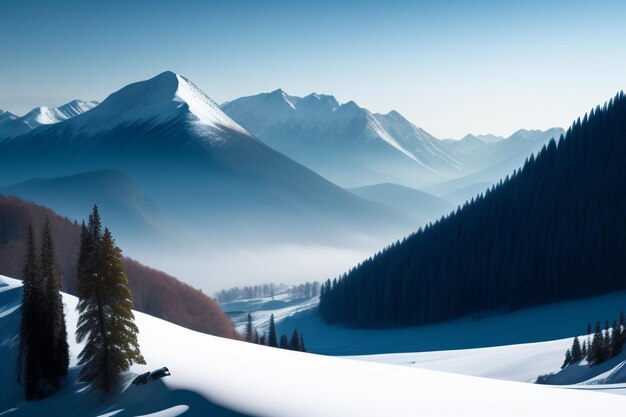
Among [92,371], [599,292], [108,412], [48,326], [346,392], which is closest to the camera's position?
[346,392]

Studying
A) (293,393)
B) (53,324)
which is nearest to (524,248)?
(53,324)

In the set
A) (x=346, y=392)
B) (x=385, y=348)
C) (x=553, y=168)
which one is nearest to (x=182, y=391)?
(x=346, y=392)

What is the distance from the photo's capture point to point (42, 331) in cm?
3850

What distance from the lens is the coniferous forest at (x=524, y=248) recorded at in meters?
129

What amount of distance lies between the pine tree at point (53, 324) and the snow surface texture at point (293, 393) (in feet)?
3.09

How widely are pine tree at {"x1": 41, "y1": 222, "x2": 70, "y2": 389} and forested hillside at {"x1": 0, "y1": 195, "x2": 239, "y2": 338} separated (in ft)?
310

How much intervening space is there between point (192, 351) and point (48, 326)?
936 centimetres

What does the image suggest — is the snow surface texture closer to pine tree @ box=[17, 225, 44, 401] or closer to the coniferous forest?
pine tree @ box=[17, 225, 44, 401]

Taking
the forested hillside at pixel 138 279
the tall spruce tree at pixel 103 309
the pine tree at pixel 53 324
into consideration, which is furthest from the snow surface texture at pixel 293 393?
the forested hillside at pixel 138 279

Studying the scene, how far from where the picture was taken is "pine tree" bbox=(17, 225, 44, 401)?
37.0 meters

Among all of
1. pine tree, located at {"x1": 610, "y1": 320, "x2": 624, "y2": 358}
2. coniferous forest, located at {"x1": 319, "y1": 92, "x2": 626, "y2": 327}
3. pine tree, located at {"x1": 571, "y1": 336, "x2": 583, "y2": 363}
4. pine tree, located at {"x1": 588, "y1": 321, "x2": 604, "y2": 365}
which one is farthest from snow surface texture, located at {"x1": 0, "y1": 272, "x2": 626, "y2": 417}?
coniferous forest, located at {"x1": 319, "y1": 92, "x2": 626, "y2": 327}

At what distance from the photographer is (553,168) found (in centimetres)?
15388

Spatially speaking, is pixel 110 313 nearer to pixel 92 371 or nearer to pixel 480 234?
pixel 92 371

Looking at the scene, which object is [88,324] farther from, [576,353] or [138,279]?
[138,279]
